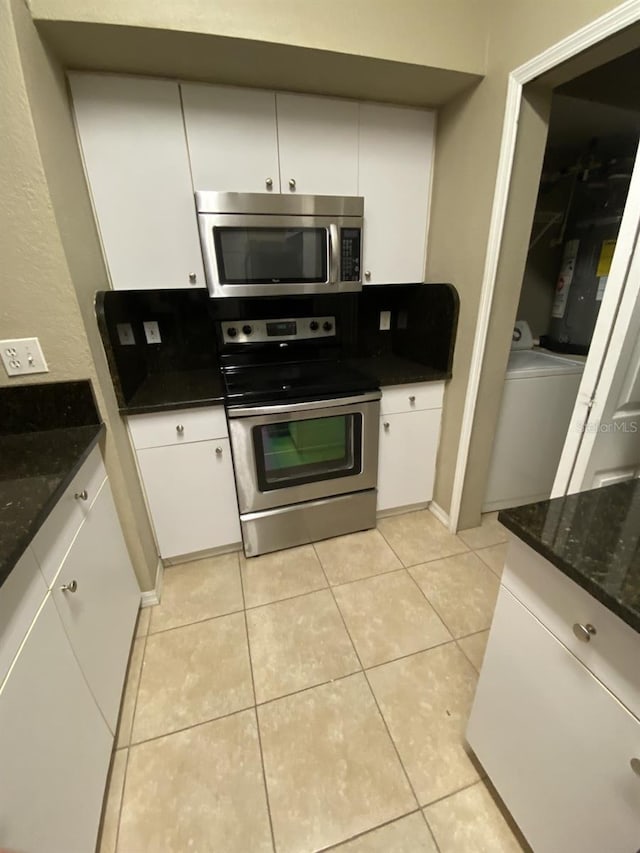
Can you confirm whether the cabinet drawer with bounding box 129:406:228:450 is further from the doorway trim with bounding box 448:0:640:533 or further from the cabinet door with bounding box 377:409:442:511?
the doorway trim with bounding box 448:0:640:533

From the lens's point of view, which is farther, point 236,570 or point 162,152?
point 236,570

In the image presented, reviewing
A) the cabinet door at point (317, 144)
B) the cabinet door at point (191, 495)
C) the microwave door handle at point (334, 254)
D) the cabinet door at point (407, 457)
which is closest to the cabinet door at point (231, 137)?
the cabinet door at point (317, 144)

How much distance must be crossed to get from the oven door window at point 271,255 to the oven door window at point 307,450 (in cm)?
67

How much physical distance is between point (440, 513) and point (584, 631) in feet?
5.02

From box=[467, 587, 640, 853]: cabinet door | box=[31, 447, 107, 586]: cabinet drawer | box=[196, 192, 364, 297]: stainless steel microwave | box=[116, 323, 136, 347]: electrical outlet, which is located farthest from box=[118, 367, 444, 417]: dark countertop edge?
box=[467, 587, 640, 853]: cabinet door

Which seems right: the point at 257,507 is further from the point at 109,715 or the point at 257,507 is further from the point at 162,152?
the point at 162,152

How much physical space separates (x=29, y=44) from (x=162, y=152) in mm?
463

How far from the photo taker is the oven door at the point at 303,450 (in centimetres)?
164

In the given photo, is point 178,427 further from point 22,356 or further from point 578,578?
point 578,578

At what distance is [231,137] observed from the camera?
1494 millimetres

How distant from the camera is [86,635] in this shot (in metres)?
1.00

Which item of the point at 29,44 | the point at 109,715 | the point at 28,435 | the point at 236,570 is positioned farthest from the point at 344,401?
the point at 29,44

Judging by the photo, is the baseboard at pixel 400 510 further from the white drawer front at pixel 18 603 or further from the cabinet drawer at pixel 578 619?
the white drawer front at pixel 18 603

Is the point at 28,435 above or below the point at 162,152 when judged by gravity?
below
